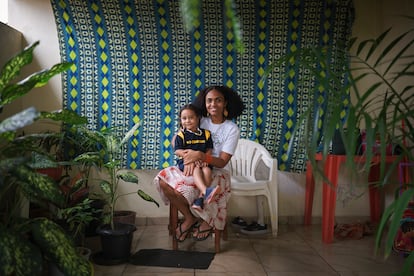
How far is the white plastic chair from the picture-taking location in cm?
260

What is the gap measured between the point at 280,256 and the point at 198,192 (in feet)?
2.17

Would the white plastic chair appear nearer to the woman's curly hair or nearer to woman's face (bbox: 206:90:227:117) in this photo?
the woman's curly hair

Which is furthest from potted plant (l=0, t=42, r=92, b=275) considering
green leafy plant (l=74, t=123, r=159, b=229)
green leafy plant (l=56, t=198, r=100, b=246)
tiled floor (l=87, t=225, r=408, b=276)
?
tiled floor (l=87, t=225, r=408, b=276)

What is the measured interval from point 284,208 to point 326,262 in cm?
96

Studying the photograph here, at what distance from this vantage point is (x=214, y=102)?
241 centimetres

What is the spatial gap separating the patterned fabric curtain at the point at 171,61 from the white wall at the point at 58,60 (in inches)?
6.3

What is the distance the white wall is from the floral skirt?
713mm

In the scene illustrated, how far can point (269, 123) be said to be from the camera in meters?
2.92

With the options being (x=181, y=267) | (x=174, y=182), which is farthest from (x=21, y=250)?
(x=174, y=182)

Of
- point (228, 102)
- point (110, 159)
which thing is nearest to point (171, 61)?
point (228, 102)

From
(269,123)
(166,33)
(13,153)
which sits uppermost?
(166,33)

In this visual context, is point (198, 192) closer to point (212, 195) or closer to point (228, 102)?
point (212, 195)

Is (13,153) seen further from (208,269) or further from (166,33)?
(166,33)

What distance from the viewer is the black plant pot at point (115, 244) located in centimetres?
204
